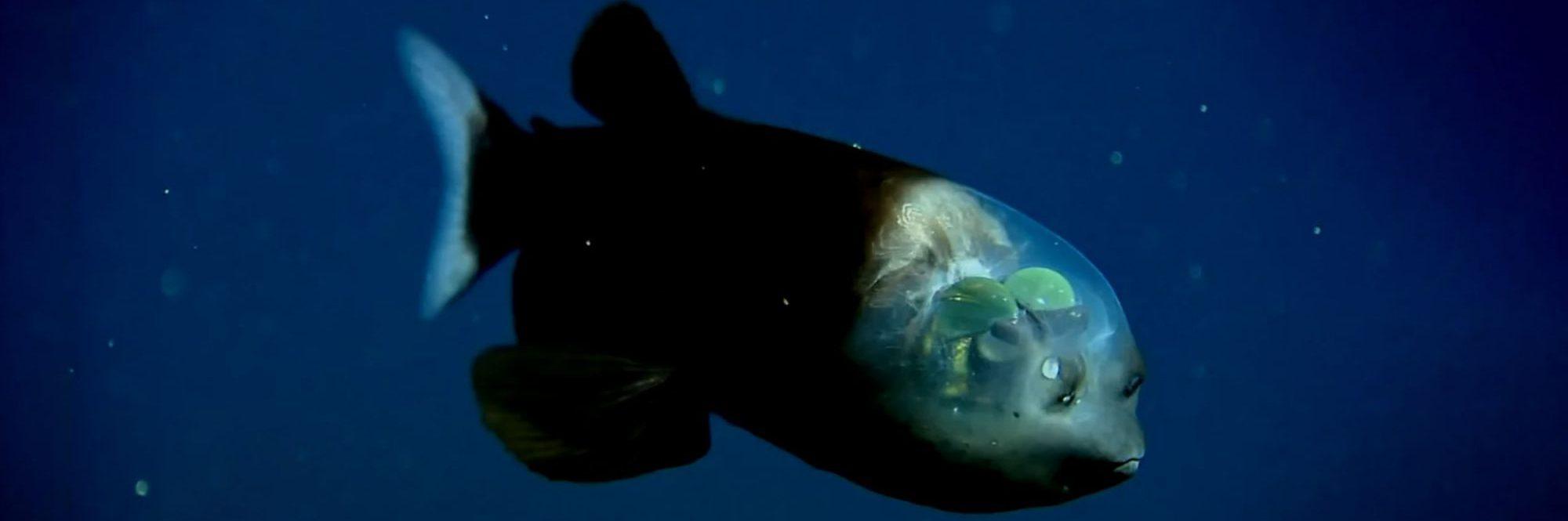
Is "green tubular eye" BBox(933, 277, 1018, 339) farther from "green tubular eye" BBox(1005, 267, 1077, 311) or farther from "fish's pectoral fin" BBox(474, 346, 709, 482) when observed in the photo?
"fish's pectoral fin" BBox(474, 346, 709, 482)

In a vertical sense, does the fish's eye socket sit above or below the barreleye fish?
above

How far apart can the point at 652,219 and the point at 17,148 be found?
8.82 meters

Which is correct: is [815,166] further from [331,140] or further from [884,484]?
[331,140]

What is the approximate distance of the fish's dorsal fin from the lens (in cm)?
177

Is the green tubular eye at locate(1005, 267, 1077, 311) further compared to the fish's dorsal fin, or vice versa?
the fish's dorsal fin

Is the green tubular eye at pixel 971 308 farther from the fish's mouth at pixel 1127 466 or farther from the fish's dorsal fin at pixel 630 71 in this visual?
the fish's dorsal fin at pixel 630 71

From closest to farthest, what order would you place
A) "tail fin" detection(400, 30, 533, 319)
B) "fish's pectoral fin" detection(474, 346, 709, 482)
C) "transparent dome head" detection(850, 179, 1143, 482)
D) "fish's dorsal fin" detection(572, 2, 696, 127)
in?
1. "transparent dome head" detection(850, 179, 1143, 482)
2. "fish's pectoral fin" detection(474, 346, 709, 482)
3. "fish's dorsal fin" detection(572, 2, 696, 127)
4. "tail fin" detection(400, 30, 533, 319)

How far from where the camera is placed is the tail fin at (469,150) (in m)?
1.88

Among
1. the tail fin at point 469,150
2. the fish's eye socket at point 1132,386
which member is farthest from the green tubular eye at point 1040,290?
the tail fin at point 469,150

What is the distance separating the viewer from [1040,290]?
4.50ft

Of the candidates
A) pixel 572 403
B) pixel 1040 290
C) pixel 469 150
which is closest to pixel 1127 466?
pixel 1040 290

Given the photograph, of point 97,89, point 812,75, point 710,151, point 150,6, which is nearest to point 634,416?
point 710,151

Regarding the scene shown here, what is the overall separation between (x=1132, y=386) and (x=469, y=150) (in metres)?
1.31

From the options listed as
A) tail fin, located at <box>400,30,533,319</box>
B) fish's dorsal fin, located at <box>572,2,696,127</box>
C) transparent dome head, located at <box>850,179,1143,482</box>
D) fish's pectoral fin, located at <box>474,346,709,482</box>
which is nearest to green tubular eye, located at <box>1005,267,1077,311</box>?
transparent dome head, located at <box>850,179,1143,482</box>
